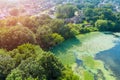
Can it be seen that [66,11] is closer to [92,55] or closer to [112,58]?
[92,55]

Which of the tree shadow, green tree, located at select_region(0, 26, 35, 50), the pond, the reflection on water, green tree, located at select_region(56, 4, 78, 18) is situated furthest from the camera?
green tree, located at select_region(56, 4, 78, 18)

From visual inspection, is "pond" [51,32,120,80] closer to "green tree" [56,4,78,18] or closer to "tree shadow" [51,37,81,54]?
"tree shadow" [51,37,81,54]

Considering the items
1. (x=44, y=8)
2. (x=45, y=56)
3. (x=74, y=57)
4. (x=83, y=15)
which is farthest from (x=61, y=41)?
(x=44, y=8)

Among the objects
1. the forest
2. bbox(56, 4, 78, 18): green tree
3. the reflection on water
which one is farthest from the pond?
bbox(56, 4, 78, 18): green tree

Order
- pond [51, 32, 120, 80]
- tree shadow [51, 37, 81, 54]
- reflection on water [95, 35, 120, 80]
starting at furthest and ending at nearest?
tree shadow [51, 37, 81, 54]
reflection on water [95, 35, 120, 80]
pond [51, 32, 120, 80]

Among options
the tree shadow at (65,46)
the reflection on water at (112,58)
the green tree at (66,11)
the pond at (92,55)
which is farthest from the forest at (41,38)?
the reflection on water at (112,58)

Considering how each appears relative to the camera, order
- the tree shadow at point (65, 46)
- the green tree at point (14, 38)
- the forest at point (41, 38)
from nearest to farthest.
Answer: the forest at point (41, 38) → the green tree at point (14, 38) → the tree shadow at point (65, 46)

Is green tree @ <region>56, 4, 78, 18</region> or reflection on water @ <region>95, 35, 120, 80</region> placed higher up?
reflection on water @ <region>95, 35, 120, 80</region>

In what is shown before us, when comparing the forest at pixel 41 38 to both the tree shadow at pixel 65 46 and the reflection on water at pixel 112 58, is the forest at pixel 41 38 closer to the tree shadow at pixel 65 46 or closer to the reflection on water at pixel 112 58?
the tree shadow at pixel 65 46

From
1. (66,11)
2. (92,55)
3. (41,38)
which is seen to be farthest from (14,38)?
(66,11)
